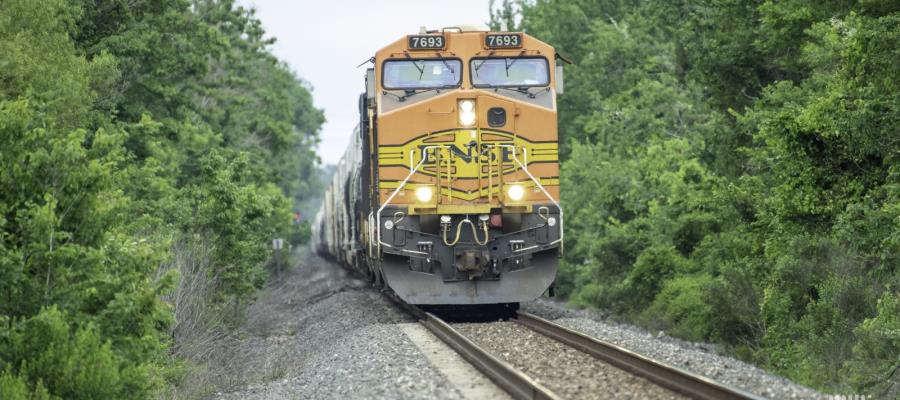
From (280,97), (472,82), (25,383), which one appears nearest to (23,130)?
(25,383)

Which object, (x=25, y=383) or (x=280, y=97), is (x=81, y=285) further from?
(x=280, y=97)

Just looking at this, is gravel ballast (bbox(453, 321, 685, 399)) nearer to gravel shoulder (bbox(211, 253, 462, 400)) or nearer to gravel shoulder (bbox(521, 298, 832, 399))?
gravel shoulder (bbox(521, 298, 832, 399))

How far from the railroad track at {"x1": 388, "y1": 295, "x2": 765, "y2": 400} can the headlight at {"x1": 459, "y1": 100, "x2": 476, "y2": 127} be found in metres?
3.53

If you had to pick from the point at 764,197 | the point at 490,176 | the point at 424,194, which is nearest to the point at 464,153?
the point at 490,176

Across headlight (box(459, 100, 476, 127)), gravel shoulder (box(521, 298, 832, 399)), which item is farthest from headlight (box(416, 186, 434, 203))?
gravel shoulder (box(521, 298, 832, 399))

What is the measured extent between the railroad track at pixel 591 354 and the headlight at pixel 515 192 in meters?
2.54

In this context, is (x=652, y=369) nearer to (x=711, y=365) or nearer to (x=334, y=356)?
(x=711, y=365)

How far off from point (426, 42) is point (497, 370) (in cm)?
824

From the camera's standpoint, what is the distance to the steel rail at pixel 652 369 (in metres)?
9.44

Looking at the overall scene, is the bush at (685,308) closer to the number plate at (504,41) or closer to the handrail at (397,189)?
the number plate at (504,41)

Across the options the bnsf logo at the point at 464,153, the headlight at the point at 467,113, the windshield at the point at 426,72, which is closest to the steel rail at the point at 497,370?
the bnsf logo at the point at 464,153

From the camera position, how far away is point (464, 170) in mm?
18078

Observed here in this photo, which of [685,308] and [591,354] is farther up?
[591,354]

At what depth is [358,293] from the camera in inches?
1115
